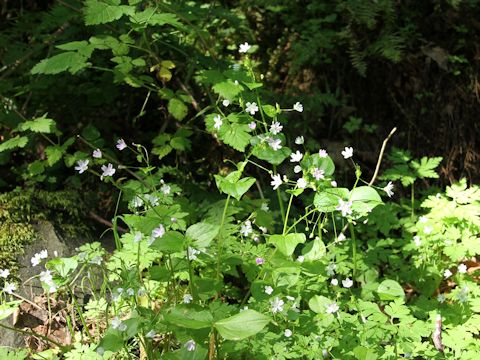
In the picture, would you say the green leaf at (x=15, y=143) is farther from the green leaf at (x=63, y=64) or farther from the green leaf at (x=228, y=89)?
the green leaf at (x=228, y=89)

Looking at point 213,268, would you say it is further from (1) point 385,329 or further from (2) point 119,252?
(1) point 385,329

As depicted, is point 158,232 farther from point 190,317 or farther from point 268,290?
point 268,290

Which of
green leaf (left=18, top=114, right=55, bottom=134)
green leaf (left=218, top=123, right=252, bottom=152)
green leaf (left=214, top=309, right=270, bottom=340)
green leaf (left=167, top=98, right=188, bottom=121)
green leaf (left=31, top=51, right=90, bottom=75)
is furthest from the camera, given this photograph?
green leaf (left=167, top=98, right=188, bottom=121)

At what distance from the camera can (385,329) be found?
2.12 m

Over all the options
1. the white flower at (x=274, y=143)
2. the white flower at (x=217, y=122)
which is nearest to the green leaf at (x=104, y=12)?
the white flower at (x=217, y=122)

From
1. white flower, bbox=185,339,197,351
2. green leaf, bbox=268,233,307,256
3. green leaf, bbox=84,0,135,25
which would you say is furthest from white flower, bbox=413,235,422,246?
green leaf, bbox=84,0,135,25

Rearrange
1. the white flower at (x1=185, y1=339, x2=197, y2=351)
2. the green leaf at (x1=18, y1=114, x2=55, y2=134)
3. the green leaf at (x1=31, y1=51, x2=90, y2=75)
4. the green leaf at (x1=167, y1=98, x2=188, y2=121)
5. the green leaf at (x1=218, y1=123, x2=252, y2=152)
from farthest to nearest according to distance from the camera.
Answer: the green leaf at (x1=167, y1=98, x2=188, y2=121)
the green leaf at (x1=18, y1=114, x2=55, y2=134)
the green leaf at (x1=31, y1=51, x2=90, y2=75)
the green leaf at (x1=218, y1=123, x2=252, y2=152)
the white flower at (x1=185, y1=339, x2=197, y2=351)

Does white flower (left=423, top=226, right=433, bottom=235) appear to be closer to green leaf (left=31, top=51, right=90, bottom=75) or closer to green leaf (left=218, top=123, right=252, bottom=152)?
green leaf (left=218, top=123, right=252, bottom=152)

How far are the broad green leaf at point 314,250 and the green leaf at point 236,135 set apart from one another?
490 millimetres

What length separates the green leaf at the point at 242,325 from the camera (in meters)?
1.62

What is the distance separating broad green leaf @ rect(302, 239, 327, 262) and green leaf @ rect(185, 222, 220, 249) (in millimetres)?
475

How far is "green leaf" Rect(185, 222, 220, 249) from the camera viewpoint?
181cm

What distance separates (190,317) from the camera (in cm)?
170

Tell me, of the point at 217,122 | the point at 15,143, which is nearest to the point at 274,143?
the point at 217,122
